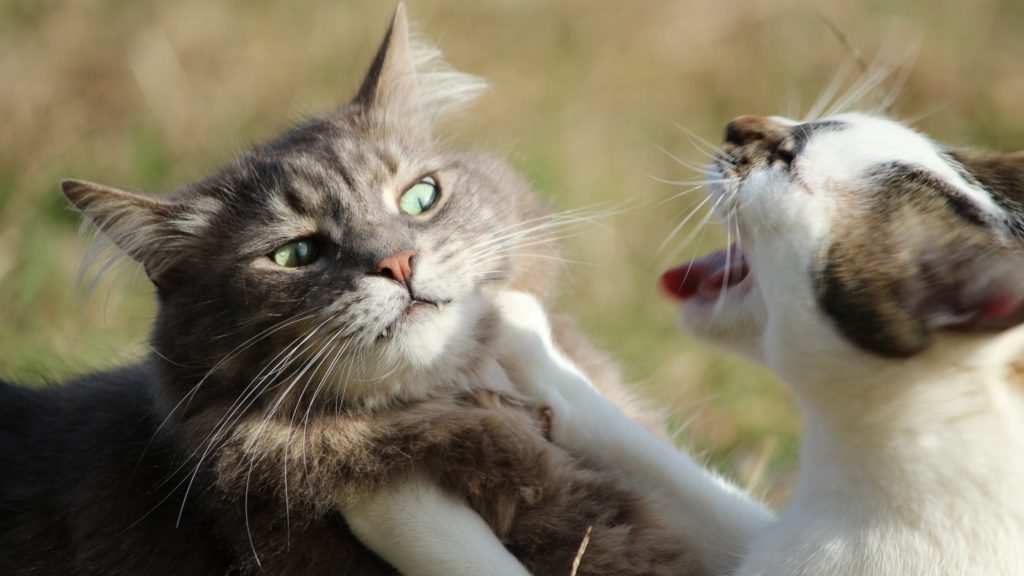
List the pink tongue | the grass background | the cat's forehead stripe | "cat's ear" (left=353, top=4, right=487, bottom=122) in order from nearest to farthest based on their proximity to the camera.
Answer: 1. the cat's forehead stripe
2. the pink tongue
3. "cat's ear" (left=353, top=4, right=487, bottom=122)
4. the grass background


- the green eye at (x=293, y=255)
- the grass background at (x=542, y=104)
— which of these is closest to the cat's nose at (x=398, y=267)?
the green eye at (x=293, y=255)

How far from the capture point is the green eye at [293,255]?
7.17ft

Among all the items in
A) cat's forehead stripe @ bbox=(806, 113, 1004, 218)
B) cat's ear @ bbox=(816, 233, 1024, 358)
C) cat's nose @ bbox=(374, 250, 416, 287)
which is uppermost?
cat's forehead stripe @ bbox=(806, 113, 1004, 218)

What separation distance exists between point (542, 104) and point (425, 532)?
3.86 m

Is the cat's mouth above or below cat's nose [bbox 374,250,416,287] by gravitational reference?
below

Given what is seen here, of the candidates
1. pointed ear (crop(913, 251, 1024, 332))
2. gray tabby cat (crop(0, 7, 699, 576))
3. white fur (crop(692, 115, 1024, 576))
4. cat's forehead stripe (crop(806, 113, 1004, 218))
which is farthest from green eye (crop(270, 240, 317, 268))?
pointed ear (crop(913, 251, 1024, 332))

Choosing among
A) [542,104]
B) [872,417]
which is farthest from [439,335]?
[542,104]

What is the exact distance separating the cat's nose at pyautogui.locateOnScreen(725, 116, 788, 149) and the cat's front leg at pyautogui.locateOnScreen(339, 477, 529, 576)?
87 centimetres

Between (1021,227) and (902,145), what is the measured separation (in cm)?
28

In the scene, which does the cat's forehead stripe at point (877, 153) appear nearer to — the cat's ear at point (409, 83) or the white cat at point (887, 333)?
the white cat at point (887, 333)

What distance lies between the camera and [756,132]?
6.66 feet

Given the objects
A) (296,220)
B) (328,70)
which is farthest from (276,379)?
(328,70)

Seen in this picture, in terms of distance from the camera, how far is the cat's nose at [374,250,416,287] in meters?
2.06

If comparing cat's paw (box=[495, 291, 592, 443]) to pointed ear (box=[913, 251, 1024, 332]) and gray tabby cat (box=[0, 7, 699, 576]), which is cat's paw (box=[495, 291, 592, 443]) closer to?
gray tabby cat (box=[0, 7, 699, 576])
